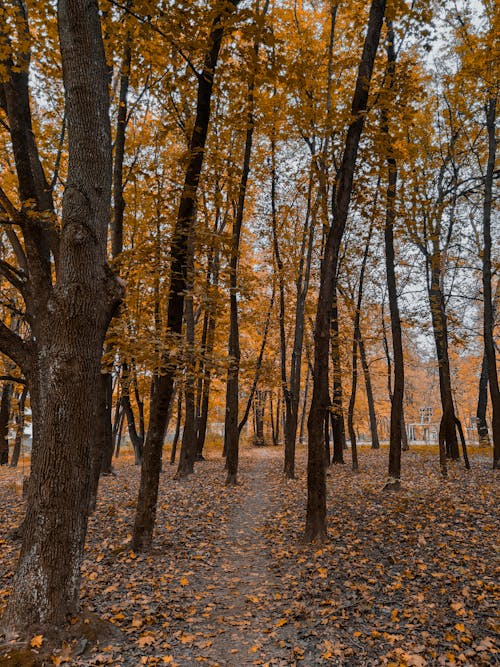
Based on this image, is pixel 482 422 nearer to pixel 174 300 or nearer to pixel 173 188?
pixel 174 300

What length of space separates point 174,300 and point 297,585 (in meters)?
4.60

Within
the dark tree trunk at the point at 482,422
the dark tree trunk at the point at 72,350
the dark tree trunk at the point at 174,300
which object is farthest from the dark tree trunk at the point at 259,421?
the dark tree trunk at the point at 72,350

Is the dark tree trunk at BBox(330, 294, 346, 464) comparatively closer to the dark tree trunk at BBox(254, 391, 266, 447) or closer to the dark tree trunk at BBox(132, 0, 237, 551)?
the dark tree trunk at BBox(132, 0, 237, 551)

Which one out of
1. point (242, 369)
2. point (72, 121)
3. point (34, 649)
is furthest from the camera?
point (242, 369)

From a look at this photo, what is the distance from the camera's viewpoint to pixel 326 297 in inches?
281

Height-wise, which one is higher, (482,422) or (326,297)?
(326,297)

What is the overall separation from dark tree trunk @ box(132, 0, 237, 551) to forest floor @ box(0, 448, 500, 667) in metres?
0.72

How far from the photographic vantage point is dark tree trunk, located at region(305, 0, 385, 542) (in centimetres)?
685

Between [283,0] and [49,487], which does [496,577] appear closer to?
[49,487]

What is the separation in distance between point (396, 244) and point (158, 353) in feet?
57.9

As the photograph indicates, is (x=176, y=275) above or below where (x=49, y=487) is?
above

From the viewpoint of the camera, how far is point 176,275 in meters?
6.52

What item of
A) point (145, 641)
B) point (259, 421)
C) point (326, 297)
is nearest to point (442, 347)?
point (326, 297)

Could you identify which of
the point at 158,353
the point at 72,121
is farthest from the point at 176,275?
the point at 72,121
